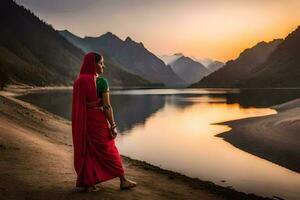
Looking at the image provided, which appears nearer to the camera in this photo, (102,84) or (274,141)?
(102,84)

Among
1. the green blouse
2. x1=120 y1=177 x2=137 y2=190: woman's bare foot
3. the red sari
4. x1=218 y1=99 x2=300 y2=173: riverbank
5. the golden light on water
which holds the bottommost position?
the golden light on water

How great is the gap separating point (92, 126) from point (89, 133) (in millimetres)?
194

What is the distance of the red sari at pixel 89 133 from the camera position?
9.48 metres

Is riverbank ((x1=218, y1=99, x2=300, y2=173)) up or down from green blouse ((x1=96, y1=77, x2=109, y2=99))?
down

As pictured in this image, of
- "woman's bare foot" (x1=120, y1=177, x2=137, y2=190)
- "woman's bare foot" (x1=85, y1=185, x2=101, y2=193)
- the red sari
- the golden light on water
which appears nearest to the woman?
the red sari

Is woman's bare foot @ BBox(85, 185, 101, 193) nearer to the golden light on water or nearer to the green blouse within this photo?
the green blouse

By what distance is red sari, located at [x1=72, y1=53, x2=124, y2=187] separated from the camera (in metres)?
9.48

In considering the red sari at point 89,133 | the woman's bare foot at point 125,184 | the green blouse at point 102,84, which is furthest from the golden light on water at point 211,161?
the green blouse at point 102,84

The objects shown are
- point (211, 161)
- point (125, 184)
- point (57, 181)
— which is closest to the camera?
point (125, 184)

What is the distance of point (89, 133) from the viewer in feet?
31.3

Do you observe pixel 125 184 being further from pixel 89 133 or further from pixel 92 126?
pixel 92 126

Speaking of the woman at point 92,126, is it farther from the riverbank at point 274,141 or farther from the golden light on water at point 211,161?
the riverbank at point 274,141

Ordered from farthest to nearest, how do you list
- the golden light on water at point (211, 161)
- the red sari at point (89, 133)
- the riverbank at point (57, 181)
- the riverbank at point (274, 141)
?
the riverbank at point (274, 141), the golden light on water at point (211, 161), the riverbank at point (57, 181), the red sari at point (89, 133)

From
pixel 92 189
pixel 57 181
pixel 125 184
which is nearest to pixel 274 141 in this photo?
pixel 125 184
